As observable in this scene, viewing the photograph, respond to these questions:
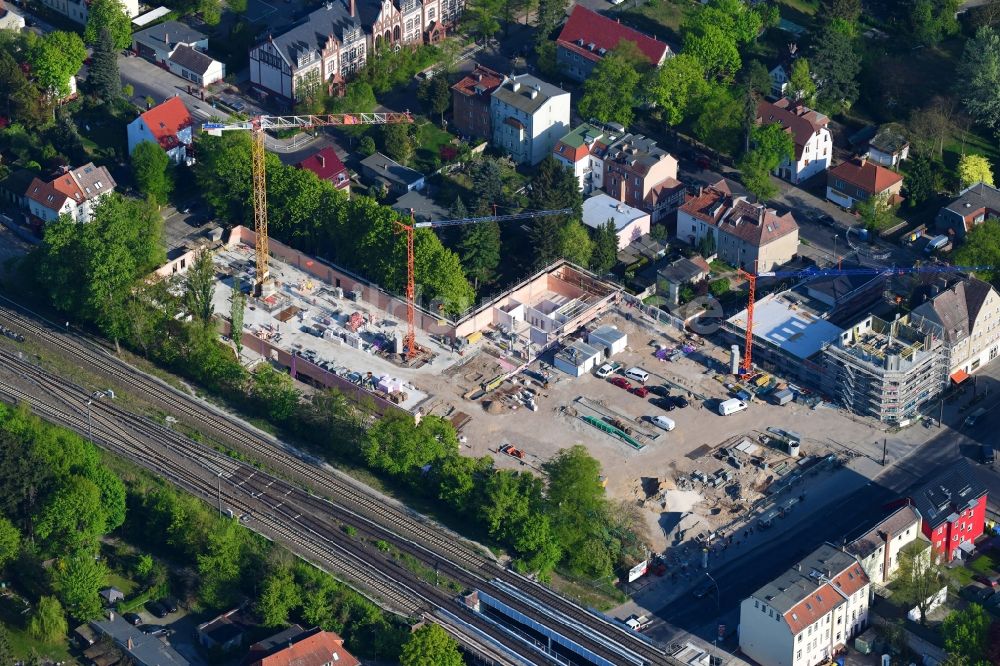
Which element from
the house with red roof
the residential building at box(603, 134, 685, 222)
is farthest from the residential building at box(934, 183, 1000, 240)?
the house with red roof

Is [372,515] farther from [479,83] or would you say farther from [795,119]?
[795,119]

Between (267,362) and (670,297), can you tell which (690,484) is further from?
(267,362)

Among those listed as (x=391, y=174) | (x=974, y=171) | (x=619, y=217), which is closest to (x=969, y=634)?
(x=619, y=217)

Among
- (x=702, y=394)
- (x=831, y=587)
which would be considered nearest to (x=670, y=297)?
(x=702, y=394)

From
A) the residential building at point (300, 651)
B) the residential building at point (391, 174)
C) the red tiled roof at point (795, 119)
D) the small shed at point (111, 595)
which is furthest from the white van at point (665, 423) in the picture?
the small shed at point (111, 595)

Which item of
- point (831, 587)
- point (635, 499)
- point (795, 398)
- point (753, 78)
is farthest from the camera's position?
point (753, 78)

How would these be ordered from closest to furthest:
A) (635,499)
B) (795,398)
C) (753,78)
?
1. (635,499)
2. (795,398)
3. (753,78)

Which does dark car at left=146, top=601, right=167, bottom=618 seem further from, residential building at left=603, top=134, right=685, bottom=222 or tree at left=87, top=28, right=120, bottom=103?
tree at left=87, top=28, right=120, bottom=103
